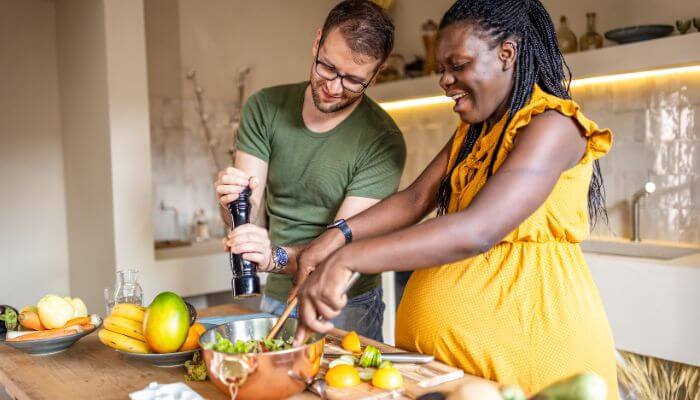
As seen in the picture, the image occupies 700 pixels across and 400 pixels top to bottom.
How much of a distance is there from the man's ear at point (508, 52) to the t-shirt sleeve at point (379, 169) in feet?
2.08

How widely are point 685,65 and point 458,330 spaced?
216 cm

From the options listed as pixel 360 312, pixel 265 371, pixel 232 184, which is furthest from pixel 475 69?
pixel 360 312

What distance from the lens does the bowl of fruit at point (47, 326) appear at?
54.9 inches

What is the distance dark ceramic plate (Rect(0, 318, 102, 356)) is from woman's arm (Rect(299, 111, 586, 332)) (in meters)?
0.66

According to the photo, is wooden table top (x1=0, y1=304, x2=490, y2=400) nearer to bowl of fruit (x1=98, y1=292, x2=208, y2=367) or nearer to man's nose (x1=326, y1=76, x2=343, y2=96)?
bowl of fruit (x1=98, y1=292, x2=208, y2=367)

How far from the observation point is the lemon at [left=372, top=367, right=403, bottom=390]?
109cm

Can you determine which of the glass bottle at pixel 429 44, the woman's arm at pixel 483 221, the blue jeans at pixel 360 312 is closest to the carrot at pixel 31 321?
the blue jeans at pixel 360 312

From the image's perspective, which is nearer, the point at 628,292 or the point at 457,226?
the point at 457,226

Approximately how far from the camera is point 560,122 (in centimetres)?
112

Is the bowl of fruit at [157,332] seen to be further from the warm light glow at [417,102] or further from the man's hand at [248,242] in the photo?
the warm light glow at [417,102]

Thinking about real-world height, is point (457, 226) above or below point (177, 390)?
above

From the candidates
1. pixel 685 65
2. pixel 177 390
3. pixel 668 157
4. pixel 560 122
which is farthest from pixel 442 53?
pixel 668 157

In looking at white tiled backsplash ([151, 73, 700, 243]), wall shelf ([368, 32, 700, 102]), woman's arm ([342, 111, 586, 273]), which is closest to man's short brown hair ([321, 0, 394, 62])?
woman's arm ([342, 111, 586, 273])

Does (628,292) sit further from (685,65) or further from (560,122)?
(560,122)
